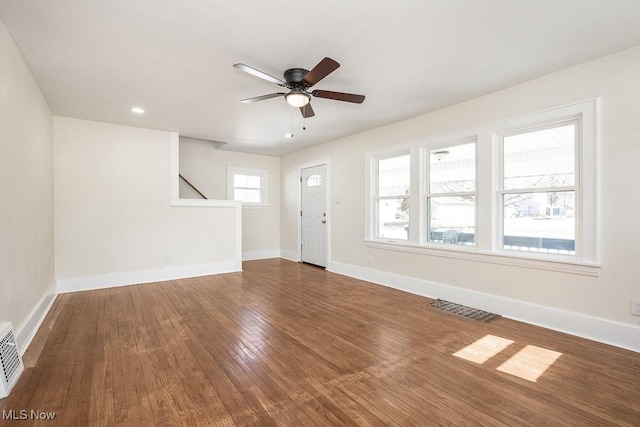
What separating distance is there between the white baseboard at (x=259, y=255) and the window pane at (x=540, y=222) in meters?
5.23

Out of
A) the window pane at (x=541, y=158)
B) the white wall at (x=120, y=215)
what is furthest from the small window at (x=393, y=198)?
the white wall at (x=120, y=215)

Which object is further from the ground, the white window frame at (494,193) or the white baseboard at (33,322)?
the white window frame at (494,193)

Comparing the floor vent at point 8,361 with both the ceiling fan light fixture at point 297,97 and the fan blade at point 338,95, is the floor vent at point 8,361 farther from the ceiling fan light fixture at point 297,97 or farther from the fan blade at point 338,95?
the fan blade at point 338,95

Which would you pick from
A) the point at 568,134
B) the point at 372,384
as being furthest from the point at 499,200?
the point at 372,384

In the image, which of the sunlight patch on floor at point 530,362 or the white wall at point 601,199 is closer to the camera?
the sunlight patch on floor at point 530,362

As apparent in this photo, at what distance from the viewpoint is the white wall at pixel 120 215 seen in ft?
14.4

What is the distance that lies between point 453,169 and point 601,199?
5.15 feet

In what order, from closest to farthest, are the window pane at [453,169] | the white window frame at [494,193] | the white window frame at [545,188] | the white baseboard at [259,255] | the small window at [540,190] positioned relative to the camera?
1. the white window frame at [494,193]
2. the white window frame at [545,188]
3. the small window at [540,190]
4. the window pane at [453,169]
5. the white baseboard at [259,255]

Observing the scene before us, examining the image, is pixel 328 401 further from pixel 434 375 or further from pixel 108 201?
pixel 108 201

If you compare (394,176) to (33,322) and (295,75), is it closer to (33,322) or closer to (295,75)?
(295,75)

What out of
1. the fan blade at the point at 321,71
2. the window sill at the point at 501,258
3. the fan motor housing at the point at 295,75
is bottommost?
the window sill at the point at 501,258

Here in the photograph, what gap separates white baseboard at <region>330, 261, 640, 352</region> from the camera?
8.53 feet

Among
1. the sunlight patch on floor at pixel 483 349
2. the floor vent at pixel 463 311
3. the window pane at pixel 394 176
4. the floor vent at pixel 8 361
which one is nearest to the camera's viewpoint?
the floor vent at pixel 8 361

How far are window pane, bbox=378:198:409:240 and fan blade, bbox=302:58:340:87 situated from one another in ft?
8.53
